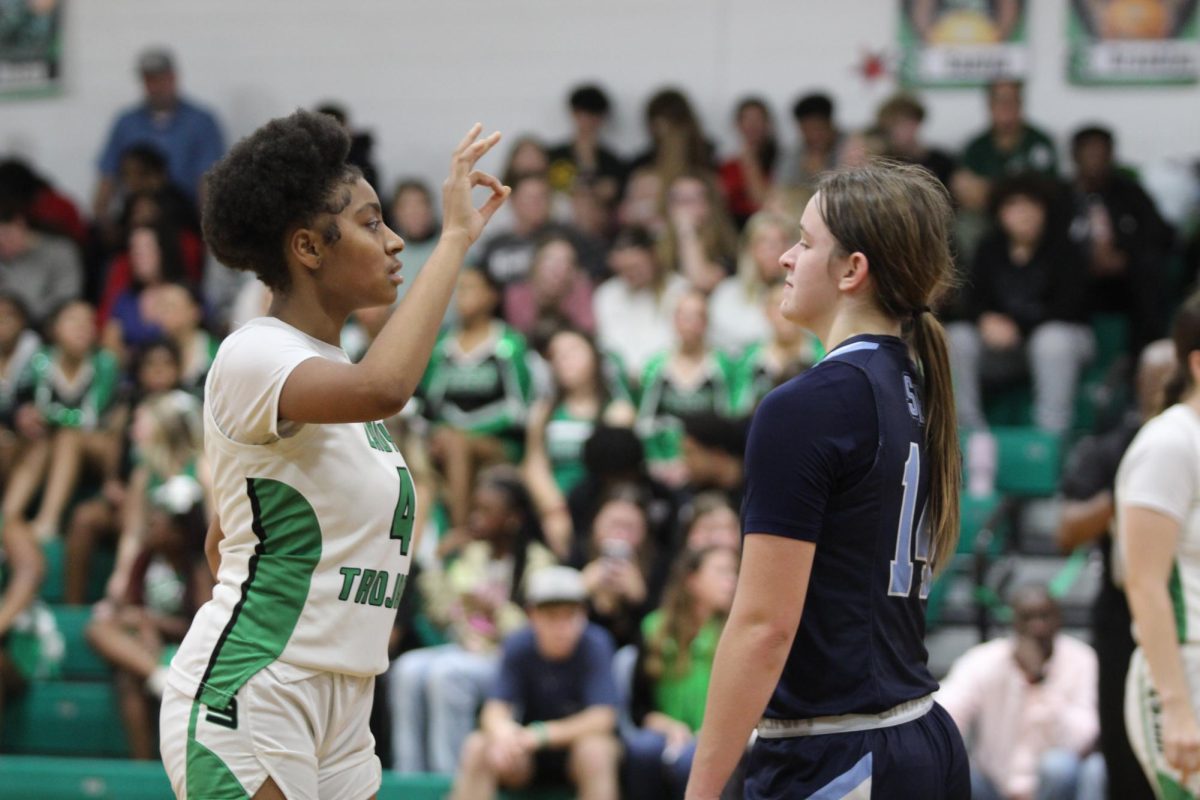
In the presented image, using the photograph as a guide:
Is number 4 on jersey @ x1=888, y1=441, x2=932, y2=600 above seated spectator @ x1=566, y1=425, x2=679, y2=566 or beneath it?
above

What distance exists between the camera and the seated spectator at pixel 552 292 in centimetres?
862

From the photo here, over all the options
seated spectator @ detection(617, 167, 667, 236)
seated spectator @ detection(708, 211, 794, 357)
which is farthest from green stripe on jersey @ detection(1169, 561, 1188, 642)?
seated spectator @ detection(617, 167, 667, 236)

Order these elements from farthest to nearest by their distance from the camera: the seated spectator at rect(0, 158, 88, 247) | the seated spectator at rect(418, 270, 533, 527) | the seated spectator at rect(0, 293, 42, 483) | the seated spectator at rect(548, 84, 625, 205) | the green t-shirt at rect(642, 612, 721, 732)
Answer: the seated spectator at rect(0, 158, 88, 247), the seated spectator at rect(548, 84, 625, 205), the seated spectator at rect(0, 293, 42, 483), the seated spectator at rect(418, 270, 533, 527), the green t-shirt at rect(642, 612, 721, 732)

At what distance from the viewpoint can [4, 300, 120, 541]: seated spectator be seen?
8633 millimetres

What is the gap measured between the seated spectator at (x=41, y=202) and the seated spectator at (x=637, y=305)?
12.2 feet

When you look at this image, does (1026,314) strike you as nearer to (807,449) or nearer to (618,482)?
(618,482)

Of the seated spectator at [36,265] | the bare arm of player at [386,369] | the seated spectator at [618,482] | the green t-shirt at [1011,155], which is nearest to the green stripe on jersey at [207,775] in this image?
the bare arm of player at [386,369]

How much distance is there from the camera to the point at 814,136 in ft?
32.1

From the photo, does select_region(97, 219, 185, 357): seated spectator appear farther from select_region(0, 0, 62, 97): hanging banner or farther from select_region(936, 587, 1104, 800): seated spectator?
select_region(936, 587, 1104, 800): seated spectator

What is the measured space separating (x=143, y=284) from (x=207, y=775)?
741 centimetres

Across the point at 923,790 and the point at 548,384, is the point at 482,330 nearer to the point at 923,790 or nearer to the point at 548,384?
the point at 548,384

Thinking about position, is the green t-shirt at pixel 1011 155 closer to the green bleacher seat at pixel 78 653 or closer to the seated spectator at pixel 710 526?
the seated spectator at pixel 710 526

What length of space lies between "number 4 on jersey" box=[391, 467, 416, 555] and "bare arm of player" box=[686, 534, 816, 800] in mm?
639

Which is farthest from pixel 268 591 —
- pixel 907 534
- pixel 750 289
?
pixel 750 289
